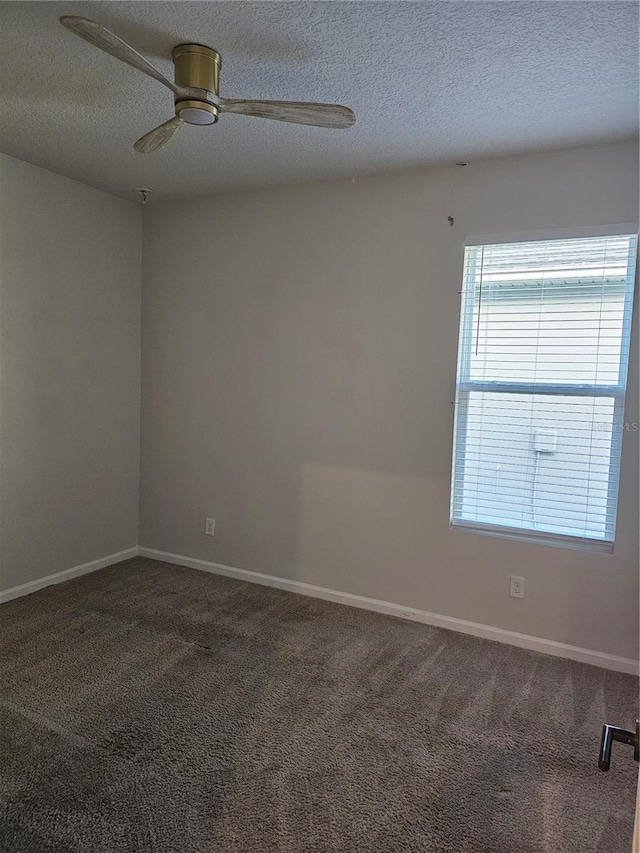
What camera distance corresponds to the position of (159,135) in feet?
7.08

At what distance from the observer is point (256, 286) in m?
3.69

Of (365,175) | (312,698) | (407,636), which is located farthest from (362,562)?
(365,175)

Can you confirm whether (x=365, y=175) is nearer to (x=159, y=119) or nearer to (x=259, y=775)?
(x=159, y=119)

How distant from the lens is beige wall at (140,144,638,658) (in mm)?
2883

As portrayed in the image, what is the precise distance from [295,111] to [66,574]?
3.10 metres

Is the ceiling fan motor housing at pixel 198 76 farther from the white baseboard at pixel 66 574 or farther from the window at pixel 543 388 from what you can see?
the white baseboard at pixel 66 574

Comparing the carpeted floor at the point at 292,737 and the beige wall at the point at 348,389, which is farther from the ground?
the beige wall at the point at 348,389

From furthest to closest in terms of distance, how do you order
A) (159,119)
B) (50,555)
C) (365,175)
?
(50,555) → (365,175) → (159,119)

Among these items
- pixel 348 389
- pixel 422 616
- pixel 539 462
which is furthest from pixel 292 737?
pixel 348 389

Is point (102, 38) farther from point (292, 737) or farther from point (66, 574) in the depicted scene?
point (66, 574)

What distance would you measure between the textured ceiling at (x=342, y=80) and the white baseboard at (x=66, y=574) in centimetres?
247

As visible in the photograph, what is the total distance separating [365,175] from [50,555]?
118 inches

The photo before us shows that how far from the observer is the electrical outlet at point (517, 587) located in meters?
3.01

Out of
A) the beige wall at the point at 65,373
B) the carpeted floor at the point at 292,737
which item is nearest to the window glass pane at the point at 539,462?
the carpeted floor at the point at 292,737
